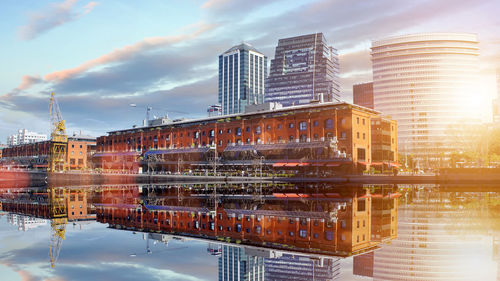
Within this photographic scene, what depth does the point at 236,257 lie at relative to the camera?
42.2 ft

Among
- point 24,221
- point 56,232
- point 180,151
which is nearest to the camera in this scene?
point 56,232

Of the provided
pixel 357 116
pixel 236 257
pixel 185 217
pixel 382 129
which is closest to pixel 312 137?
pixel 357 116

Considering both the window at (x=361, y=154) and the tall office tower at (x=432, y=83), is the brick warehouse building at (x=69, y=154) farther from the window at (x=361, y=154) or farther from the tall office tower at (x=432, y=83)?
the tall office tower at (x=432, y=83)

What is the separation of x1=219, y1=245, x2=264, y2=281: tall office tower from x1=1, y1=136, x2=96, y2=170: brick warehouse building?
140384mm

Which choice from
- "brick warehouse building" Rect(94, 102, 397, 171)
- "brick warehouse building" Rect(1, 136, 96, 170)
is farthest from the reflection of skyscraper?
"brick warehouse building" Rect(1, 136, 96, 170)

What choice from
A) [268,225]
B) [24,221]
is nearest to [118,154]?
[24,221]

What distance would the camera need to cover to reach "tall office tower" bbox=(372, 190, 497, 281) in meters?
10.7

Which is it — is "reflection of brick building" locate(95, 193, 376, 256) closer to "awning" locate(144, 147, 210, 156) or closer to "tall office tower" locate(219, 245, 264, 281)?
"tall office tower" locate(219, 245, 264, 281)

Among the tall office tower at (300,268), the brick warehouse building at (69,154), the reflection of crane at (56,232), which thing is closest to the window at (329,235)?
the tall office tower at (300,268)

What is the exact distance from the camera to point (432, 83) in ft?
636

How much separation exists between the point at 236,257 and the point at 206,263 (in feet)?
3.47

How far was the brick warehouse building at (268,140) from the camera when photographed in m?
80.9

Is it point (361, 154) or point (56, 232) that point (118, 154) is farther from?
point (56, 232)

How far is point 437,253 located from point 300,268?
4679mm
